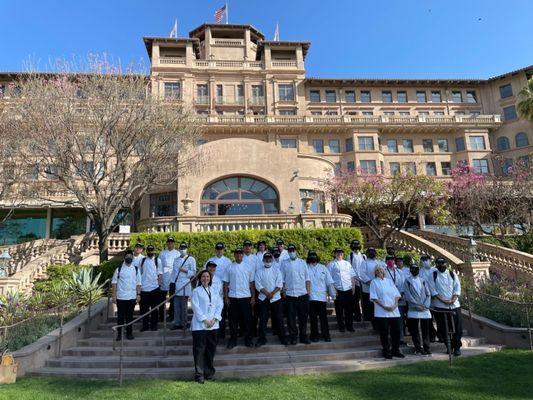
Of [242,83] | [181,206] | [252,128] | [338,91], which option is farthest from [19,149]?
[338,91]

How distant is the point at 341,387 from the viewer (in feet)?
20.9

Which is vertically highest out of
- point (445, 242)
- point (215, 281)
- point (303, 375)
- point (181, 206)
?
point (181, 206)

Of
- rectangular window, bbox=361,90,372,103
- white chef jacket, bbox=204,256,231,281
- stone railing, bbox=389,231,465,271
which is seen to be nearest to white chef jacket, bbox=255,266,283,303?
white chef jacket, bbox=204,256,231,281

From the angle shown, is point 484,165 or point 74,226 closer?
point 74,226

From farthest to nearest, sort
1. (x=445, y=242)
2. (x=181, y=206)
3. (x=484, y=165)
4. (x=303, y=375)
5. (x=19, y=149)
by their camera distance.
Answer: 1. (x=484, y=165)
2. (x=181, y=206)
3. (x=445, y=242)
4. (x=19, y=149)
5. (x=303, y=375)

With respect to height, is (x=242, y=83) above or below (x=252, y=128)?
above

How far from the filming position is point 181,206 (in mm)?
21672

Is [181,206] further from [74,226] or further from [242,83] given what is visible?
[242,83]

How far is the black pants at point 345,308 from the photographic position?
919cm

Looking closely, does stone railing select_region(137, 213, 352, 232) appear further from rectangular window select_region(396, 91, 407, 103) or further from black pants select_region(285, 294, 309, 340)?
rectangular window select_region(396, 91, 407, 103)

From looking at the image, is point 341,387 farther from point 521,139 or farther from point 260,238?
point 521,139

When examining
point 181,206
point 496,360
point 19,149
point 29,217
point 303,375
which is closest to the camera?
point 303,375

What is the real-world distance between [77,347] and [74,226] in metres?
26.7

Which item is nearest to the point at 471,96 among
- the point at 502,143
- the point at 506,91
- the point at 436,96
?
the point at 506,91
